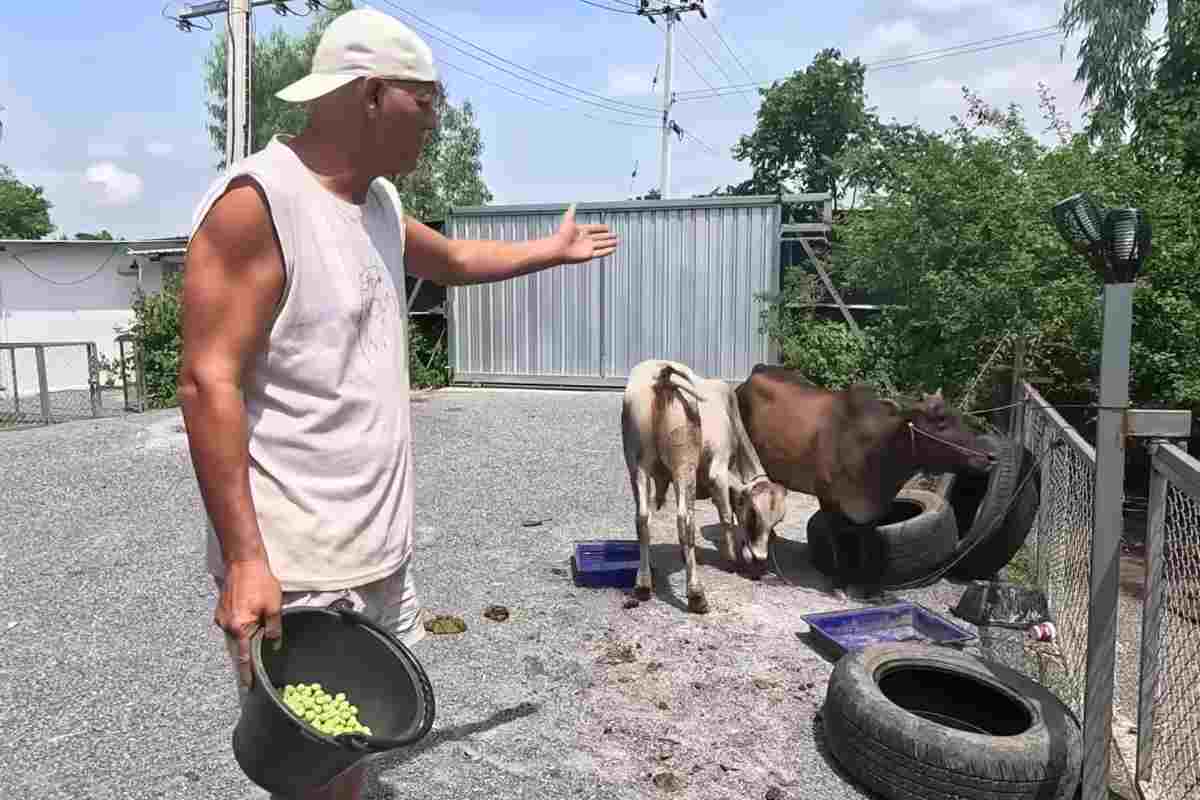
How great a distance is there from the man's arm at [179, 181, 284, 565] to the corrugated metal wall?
39.7ft

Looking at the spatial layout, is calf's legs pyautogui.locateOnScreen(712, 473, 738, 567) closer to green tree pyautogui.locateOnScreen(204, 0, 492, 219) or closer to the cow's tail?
the cow's tail

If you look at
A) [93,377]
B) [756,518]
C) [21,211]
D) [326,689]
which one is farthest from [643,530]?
[21,211]

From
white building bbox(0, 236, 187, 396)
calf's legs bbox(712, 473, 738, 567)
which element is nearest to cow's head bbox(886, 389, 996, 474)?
calf's legs bbox(712, 473, 738, 567)

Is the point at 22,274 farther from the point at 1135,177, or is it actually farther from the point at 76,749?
the point at 1135,177

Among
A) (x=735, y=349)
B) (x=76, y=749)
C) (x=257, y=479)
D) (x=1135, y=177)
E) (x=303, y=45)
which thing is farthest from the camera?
(x=303, y=45)

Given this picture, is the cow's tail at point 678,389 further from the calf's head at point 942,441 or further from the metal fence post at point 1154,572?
the metal fence post at point 1154,572

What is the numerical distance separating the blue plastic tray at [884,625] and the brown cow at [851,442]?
2.65 ft

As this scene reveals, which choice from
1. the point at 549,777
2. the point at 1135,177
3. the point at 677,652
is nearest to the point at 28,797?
the point at 549,777

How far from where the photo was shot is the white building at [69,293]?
59.2 feet

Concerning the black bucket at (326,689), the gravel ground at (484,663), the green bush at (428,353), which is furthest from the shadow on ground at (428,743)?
the green bush at (428,353)

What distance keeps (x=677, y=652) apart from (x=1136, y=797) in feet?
6.59

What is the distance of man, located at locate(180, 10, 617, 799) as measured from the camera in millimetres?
1780

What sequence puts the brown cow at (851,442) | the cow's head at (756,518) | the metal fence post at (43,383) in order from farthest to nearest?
the metal fence post at (43,383)
the cow's head at (756,518)
the brown cow at (851,442)

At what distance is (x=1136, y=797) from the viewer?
315 centimetres
